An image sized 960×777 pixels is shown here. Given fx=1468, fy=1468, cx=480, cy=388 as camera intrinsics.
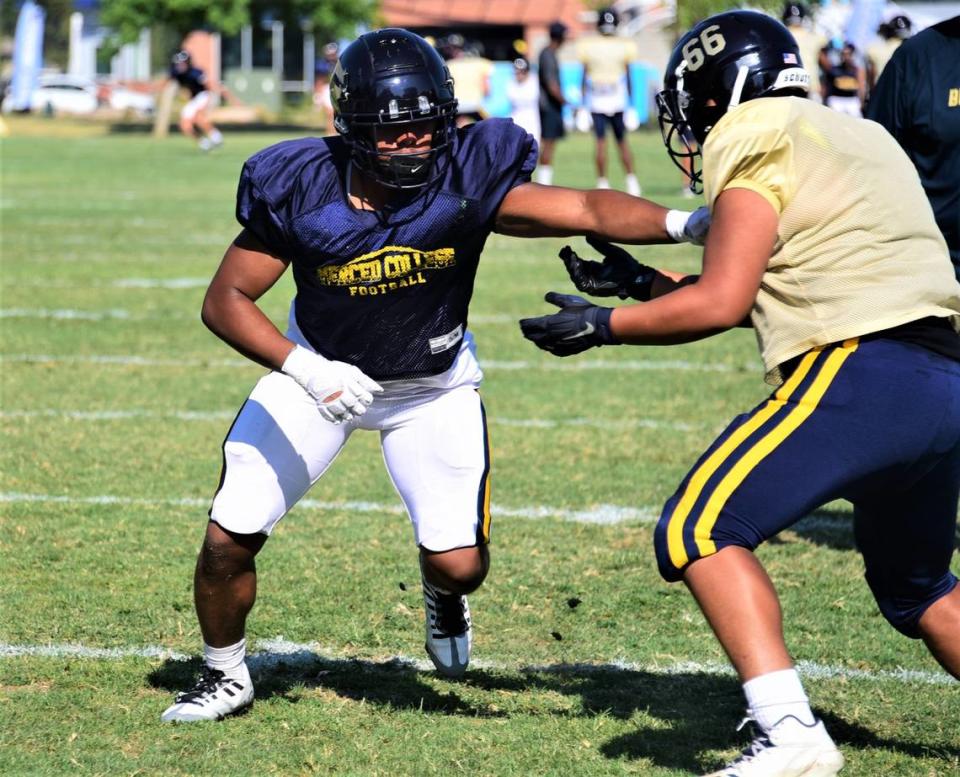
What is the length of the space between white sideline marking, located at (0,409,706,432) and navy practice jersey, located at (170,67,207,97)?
21.0 metres

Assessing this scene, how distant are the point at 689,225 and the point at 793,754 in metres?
1.24

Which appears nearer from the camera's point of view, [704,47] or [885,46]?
[704,47]

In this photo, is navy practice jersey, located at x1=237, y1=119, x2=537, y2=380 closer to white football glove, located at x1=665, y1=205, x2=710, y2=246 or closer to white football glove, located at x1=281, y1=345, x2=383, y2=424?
white football glove, located at x1=281, y1=345, x2=383, y2=424

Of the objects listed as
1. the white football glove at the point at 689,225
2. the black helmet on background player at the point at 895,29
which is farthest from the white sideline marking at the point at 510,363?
the white football glove at the point at 689,225

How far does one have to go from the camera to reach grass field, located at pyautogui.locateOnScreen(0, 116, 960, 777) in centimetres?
356

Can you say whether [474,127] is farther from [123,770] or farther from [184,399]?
[184,399]

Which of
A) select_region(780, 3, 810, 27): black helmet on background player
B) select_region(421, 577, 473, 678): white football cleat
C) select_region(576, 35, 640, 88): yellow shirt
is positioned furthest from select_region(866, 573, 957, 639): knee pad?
select_region(576, 35, 640, 88): yellow shirt

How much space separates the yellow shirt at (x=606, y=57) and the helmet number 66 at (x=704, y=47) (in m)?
14.2

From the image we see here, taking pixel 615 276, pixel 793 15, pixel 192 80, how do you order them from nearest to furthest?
pixel 615 276
pixel 793 15
pixel 192 80

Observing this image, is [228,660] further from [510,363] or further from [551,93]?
[551,93]

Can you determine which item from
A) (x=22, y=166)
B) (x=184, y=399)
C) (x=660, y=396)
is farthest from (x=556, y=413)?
(x=22, y=166)

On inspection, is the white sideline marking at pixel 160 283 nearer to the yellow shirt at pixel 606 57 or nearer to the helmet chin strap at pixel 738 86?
the yellow shirt at pixel 606 57

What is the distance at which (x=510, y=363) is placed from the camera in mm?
8266

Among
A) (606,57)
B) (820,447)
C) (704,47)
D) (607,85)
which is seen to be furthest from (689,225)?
(606,57)
